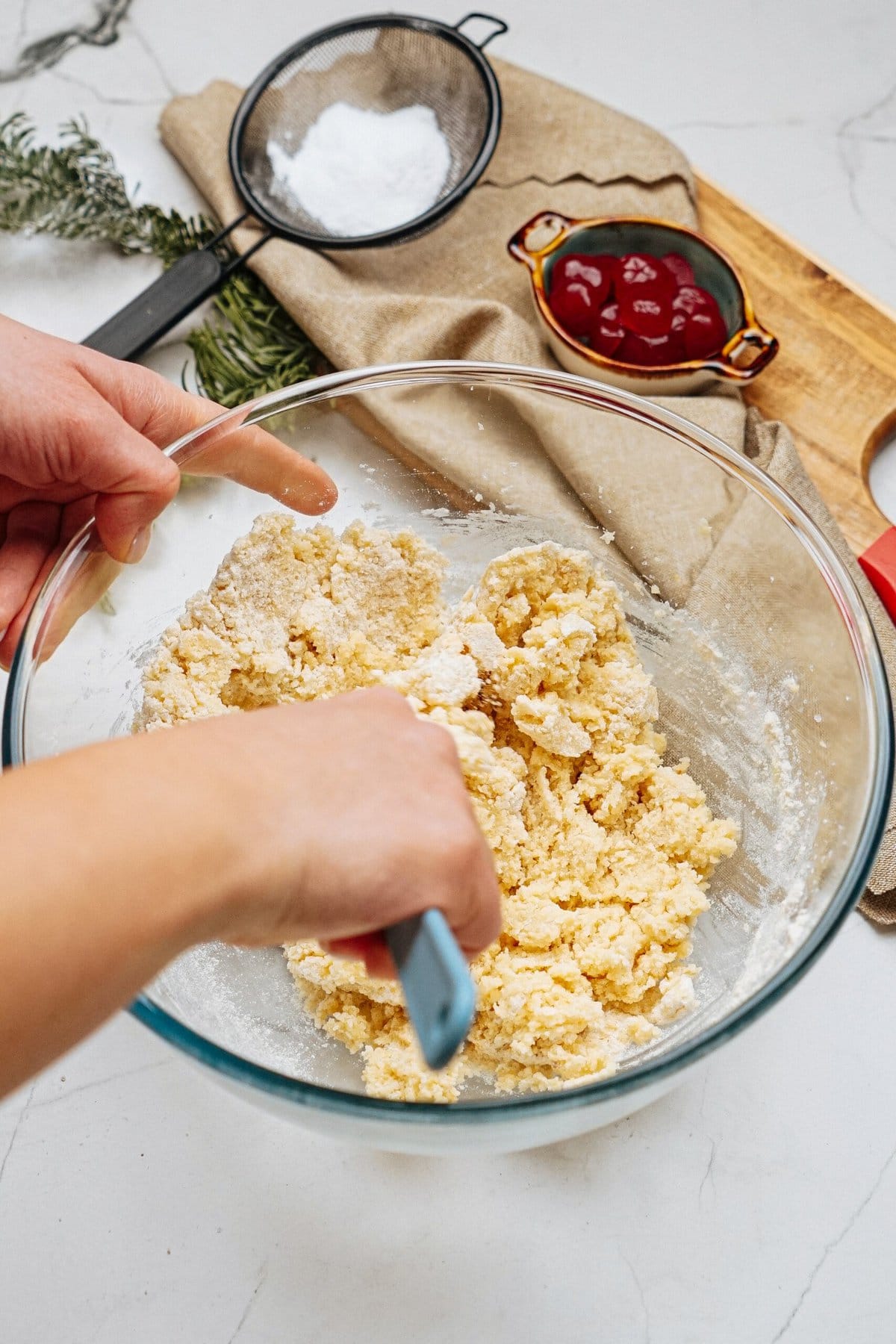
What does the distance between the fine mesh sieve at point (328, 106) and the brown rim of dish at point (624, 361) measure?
0.16 meters

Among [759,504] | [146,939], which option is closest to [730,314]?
[759,504]

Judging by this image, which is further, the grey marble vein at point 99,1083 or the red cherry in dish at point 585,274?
the red cherry in dish at point 585,274

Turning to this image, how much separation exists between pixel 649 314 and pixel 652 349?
0.16ft

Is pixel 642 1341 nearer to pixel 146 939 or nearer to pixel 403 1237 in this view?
pixel 403 1237

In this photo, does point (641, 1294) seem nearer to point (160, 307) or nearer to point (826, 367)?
point (826, 367)

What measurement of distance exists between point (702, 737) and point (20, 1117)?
0.93m

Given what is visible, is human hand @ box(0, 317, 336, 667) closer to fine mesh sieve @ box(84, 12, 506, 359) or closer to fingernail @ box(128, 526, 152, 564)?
fingernail @ box(128, 526, 152, 564)

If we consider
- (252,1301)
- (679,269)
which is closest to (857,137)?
(679,269)

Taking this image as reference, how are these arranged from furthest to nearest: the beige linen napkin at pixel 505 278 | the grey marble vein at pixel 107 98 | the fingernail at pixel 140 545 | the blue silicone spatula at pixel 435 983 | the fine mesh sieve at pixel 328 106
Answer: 1. the grey marble vein at pixel 107 98
2. the fine mesh sieve at pixel 328 106
3. the beige linen napkin at pixel 505 278
4. the fingernail at pixel 140 545
5. the blue silicone spatula at pixel 435 983

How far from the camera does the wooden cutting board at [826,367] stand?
156 cm

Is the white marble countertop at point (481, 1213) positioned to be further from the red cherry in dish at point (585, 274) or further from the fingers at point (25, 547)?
the red cherry in dish at point (585, 274)

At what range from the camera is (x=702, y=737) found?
1.34m

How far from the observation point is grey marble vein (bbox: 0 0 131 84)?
6.26 ft

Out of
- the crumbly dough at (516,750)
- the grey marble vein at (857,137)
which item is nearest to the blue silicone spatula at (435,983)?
the crumbly dough at (516,750)
